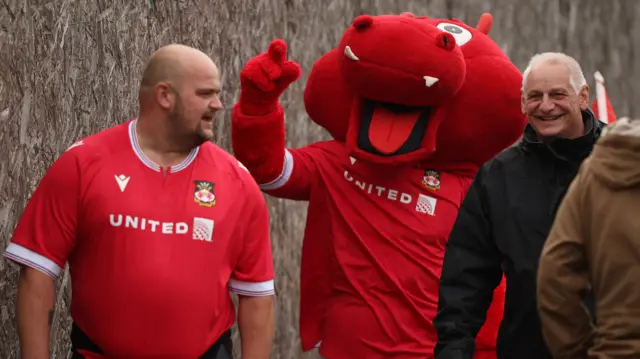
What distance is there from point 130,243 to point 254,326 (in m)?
0.54

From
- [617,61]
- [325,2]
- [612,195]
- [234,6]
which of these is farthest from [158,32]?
[617,61]

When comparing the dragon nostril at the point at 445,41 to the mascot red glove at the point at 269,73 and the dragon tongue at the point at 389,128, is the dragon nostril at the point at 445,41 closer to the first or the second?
the dragon tongue at the point at 389,128

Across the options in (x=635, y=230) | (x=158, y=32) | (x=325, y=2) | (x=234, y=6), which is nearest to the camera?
(x=635, y=230)

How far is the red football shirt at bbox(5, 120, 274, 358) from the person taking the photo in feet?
11.1

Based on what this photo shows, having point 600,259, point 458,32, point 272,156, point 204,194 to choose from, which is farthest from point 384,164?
point 600,259

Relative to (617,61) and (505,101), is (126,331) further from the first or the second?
(617,61)

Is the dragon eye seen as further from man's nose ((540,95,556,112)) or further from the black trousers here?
the black trousers

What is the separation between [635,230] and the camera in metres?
2.73

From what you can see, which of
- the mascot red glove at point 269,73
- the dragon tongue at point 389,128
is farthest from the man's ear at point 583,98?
the mascot red glove at point 269,73

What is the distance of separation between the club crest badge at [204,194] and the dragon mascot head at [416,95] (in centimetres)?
100

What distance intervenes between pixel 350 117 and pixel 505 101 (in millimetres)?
587

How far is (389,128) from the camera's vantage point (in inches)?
179

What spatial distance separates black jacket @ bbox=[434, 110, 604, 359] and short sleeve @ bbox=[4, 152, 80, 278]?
1.13 m

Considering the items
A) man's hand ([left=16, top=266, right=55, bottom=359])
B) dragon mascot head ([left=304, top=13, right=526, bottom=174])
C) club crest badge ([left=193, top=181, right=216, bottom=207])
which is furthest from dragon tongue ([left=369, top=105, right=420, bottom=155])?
man's hand ([left=16, top=266, right=55, bottom=359])
